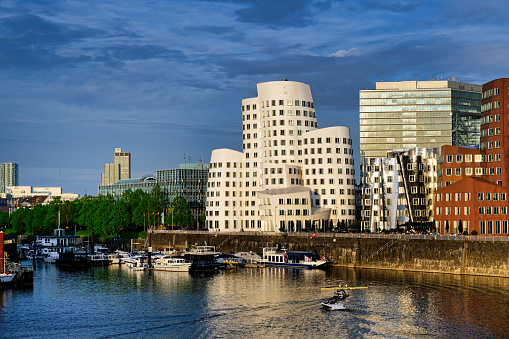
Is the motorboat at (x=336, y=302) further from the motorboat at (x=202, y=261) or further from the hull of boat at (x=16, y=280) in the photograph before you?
the hull of boat at (x=16, y=280)

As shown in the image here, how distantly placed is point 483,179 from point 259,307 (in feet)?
255

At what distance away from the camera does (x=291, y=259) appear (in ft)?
585

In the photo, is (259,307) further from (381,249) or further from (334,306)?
(381,249)

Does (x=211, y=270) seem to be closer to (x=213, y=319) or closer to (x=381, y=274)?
(x=381, y=274)

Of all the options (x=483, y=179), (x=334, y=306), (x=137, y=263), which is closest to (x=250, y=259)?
(x=137, y=263)

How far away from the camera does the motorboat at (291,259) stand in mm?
172125

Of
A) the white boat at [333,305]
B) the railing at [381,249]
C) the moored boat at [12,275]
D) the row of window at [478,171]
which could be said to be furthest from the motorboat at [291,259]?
the moored boat at [12,275]

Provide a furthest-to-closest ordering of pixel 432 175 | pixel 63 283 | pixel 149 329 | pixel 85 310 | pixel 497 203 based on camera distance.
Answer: pixel 432 175 → pixel 497 203 → pixel 63 283 → pixel 85 310 → pixel 149 329

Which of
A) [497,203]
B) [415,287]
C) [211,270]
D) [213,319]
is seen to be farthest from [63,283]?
[497,203]

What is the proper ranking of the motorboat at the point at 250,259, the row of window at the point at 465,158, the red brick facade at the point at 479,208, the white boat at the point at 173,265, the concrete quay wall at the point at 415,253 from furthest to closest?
1. the motorboat at the point at 250,259
2. the row of window at the point at 465,158
3. the white boat at the point at 173,265
4. the red brick facade at the point at 479,208
5. the concrete quay wall at the point at 415,253

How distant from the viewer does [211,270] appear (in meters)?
172

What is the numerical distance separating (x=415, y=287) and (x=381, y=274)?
22.1 meters

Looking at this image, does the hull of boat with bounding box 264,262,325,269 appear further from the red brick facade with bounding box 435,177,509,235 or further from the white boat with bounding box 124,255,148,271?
the white boat with bounding box 124,255,148,271

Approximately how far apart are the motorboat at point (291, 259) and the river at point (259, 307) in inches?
585
